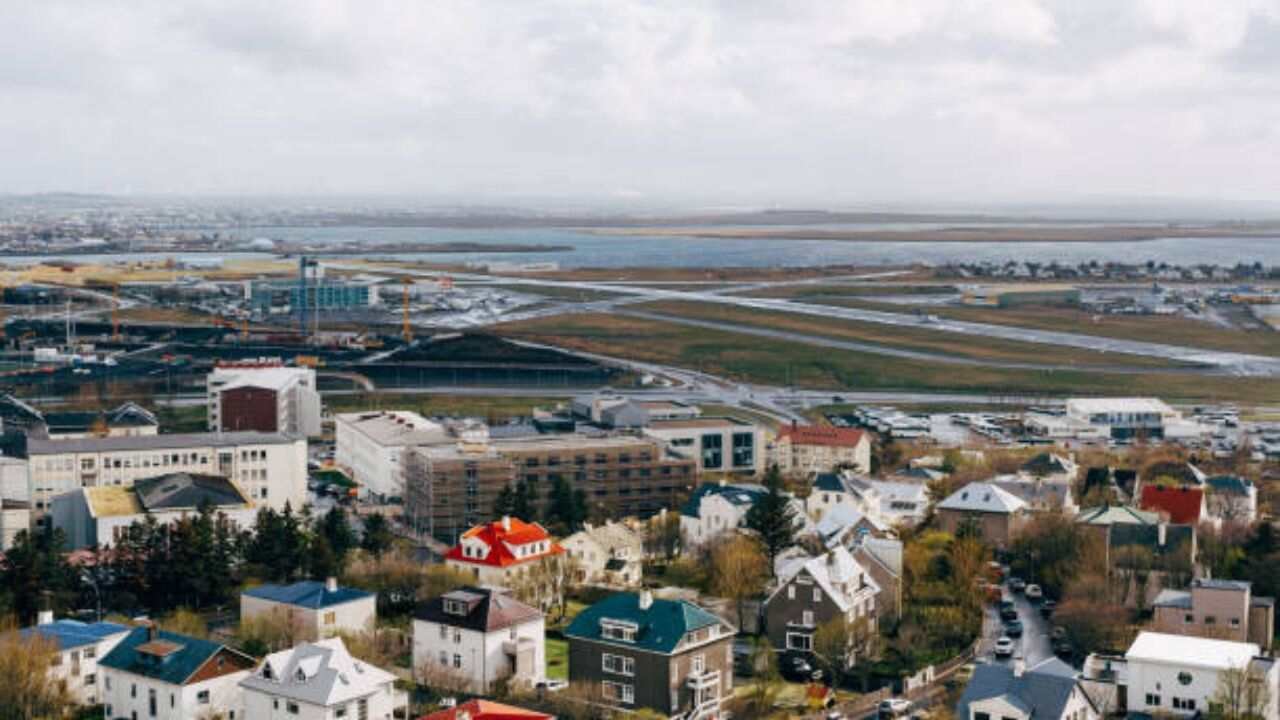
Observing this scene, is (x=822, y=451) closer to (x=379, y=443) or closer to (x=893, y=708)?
(x=379, y=443)

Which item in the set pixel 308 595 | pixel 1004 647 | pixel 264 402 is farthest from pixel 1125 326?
pixel 308 595

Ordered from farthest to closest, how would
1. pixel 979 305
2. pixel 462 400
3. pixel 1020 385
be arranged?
pixel 979 305 < pixel 1020 385 < pixel 462 400

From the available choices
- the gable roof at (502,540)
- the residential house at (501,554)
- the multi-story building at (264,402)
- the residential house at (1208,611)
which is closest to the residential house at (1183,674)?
the residential house at (1208,611)

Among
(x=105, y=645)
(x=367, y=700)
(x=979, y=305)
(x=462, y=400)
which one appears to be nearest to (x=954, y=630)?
(x=367, y=700)

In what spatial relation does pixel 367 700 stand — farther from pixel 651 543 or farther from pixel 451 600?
pixel 651 543

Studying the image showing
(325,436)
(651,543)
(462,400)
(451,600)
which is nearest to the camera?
(451,600)

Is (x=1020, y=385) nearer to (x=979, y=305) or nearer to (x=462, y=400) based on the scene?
(x=462, y=400)

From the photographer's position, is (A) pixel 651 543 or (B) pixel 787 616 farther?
(A) pixel 651 543
